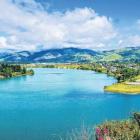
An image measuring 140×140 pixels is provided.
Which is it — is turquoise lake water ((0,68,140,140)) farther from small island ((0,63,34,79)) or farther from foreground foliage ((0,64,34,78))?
foreground foliage ((0,64,34,78))

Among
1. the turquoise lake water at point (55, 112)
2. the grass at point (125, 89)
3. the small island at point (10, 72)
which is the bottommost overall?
the turquoise lake water at point (55, 112)

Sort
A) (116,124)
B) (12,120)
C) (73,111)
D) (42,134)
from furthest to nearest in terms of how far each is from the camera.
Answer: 1. (73,111)
2. (12,120)
3. (42,134)
4. (116,124)

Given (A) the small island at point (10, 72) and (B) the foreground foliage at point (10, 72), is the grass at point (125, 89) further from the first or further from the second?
(B) the foreground foliage at point (10, 72)

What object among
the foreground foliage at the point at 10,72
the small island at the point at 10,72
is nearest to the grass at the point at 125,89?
the small island at the point at 10,72

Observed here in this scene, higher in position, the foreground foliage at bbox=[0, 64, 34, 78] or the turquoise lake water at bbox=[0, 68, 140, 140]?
the foreground foliage at bbox=[0, 64, 34, 78]

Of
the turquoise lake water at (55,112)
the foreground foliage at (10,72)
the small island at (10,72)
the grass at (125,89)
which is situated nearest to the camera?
the turquoise lake water at (55,112)

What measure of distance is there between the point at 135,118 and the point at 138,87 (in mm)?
54853

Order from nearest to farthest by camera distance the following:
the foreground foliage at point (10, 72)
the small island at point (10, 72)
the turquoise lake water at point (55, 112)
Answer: the turquoise lake water at point (55, 112) → the small island at point (10, 72) → the foreground foliage at point (10, 72)

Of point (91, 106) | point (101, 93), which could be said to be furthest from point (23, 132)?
point (101, 93)

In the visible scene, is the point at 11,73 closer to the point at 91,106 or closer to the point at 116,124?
the point at 91,106

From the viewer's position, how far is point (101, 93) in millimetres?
87812

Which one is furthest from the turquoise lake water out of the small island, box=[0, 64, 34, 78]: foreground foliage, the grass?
box=[0, 64, 34, 78]: foreground foliage

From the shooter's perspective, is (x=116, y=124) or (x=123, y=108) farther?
(x=123, y=108)

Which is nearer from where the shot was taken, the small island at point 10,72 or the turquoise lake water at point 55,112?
the turquoise lake water at point 55,112
